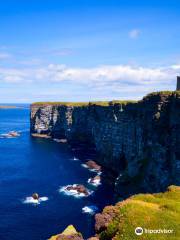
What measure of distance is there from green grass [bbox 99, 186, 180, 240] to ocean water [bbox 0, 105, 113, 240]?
48.0m

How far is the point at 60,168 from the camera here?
14325cm

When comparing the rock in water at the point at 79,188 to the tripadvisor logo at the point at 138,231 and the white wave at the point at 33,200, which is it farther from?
the tripadvisor logo at the point at 138,231

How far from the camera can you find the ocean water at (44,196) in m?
80.5

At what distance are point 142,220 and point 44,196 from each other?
80345 mm

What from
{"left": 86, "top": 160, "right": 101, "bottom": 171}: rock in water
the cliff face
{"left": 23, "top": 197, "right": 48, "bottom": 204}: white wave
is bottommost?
{"left": 23, "top": 197, "right": 48, "bottom": 204}: white wave

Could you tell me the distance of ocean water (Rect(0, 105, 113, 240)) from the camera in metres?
80.5

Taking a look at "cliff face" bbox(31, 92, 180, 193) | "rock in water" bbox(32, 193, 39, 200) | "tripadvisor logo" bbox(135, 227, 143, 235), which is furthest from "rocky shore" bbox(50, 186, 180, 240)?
"rock in water" bbox(32, 193, 39, 200)

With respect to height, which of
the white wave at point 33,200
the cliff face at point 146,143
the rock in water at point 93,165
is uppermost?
the cliff face at point 146,143

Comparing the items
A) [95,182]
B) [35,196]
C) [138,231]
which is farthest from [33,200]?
[138,231]

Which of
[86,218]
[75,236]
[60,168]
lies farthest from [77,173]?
[75,236]

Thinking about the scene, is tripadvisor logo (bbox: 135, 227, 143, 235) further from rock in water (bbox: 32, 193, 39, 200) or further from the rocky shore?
rock in water (bbox: 32, 193, 39, 200)

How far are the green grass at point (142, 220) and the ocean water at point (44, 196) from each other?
48030 mm

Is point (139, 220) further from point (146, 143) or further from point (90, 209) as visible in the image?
point (146, 143)

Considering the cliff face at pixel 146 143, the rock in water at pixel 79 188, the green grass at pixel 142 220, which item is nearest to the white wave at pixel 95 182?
the rock in water at pixel 79 188
